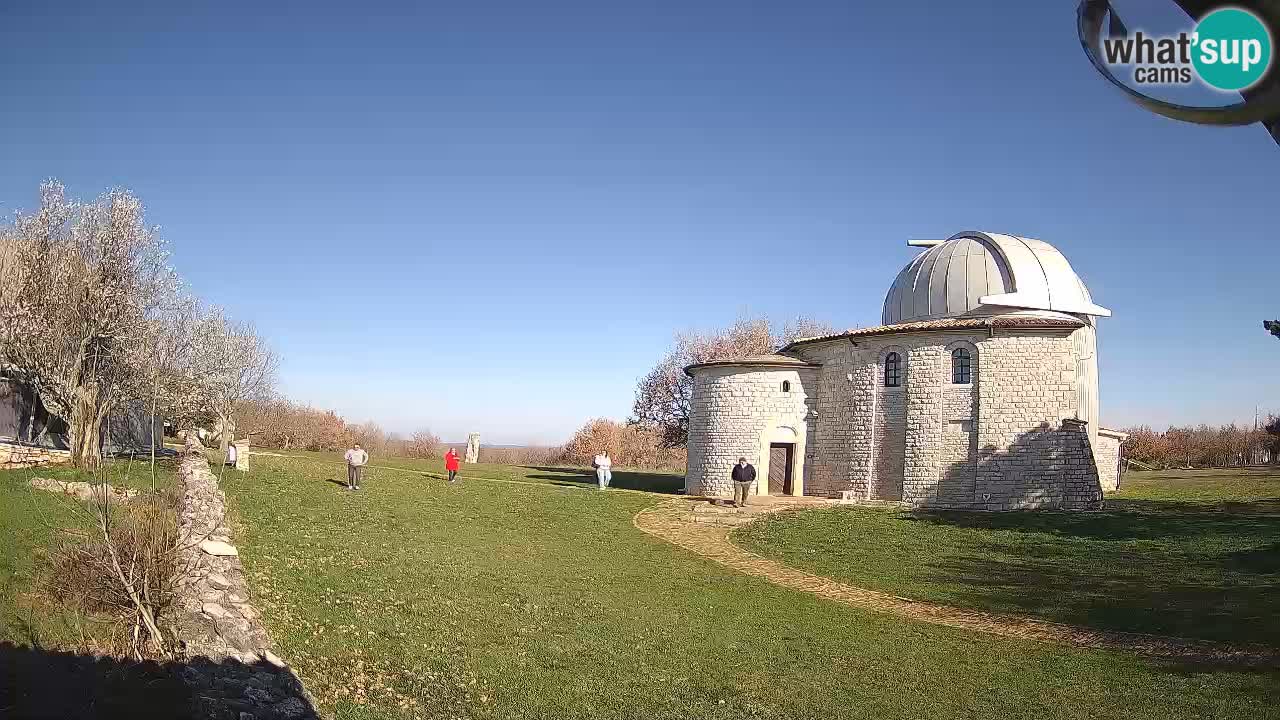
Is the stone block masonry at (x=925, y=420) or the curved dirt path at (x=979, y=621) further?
the stone block masonry at (x=925, y=420)

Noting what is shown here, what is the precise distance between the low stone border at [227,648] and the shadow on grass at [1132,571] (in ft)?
32.9

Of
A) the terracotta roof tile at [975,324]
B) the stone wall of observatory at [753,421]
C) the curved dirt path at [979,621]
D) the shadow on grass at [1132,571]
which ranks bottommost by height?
the curved dirt path at [979,621]

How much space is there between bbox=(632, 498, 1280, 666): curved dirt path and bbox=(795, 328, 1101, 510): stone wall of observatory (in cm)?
968

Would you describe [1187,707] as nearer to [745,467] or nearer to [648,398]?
[745,467]

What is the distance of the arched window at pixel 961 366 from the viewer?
24.9m

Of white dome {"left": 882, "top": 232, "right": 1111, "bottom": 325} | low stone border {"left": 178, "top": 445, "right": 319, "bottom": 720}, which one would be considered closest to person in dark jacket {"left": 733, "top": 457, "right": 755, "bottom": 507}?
white dome {"left": 882, "top": 232, "right": 1111, "bottom": 325}

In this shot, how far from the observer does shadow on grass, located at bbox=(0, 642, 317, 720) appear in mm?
6461

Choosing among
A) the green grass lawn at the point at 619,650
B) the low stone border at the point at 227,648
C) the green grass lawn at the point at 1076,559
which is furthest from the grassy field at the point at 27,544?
the green grass lawn at the point at 1076,559

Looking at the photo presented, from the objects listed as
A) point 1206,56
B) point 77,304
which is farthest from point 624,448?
point 1206,56

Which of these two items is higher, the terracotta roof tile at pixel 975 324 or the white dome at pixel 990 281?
the white dome at pixel 990 281

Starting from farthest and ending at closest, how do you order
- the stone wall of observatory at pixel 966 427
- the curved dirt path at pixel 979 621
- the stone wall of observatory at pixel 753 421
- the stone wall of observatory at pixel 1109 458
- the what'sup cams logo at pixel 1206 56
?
1. the stone wall of observatory at pixel 1109 458
2. the stone wall of observatory at pixel 753 421
3. the stone wall of observatory at pixel 966 427
4. the curved dirt path at pixel 979 621
5. the what'sup cams logo at pixel 1206 56

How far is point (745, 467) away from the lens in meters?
24.6

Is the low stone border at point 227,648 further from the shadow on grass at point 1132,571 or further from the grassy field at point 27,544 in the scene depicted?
the shadow on grass at point 1132,571

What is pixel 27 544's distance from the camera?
427 inches
